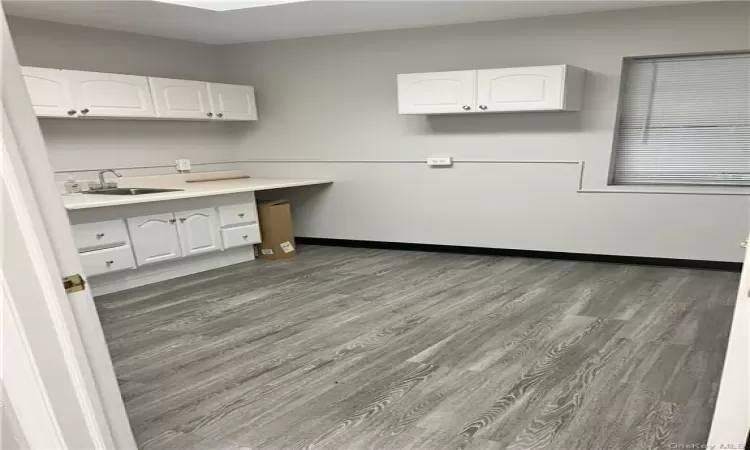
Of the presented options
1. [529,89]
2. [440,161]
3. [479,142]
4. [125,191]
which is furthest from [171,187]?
[529,89]

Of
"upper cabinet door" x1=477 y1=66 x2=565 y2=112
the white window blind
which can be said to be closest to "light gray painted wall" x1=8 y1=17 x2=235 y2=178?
"upper cabinet door" x1=477 y1=66 x2=565 y2=112

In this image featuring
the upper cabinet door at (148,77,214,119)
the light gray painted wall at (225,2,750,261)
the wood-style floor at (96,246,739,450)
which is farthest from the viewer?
the upper cabinet door at (148,77,214,119)

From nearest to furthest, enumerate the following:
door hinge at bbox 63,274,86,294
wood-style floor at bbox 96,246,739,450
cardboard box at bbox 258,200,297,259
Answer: door hinge at bbox 63,274,86,294
wood-style floor at bbox 96,246,739,450
cardboard box at bbox 258,200,297,259

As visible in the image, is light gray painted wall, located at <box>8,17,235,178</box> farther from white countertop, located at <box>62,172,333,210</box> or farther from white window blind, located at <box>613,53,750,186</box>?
white window blind, located at <box>613,53,750,186</box>

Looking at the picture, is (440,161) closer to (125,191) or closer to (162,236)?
(162,236)

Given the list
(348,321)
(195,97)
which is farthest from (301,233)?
(348,321)

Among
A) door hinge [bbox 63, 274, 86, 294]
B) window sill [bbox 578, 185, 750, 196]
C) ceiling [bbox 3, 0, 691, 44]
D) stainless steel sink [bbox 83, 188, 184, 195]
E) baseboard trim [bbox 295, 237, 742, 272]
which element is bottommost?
baseboard trim [bbox 295, 237, 742, 272]

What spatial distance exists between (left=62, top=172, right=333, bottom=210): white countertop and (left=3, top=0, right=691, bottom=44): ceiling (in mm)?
1310

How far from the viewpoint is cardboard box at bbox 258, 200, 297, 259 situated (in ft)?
14.4

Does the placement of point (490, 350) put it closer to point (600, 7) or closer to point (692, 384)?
point (692, 384)

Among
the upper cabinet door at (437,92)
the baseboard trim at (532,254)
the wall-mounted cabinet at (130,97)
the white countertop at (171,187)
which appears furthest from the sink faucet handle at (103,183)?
the upper cabinet door at (437,92)

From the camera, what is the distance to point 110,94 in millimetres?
3662

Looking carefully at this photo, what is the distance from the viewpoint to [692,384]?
2.01 meters

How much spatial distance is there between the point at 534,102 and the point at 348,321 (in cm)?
215
